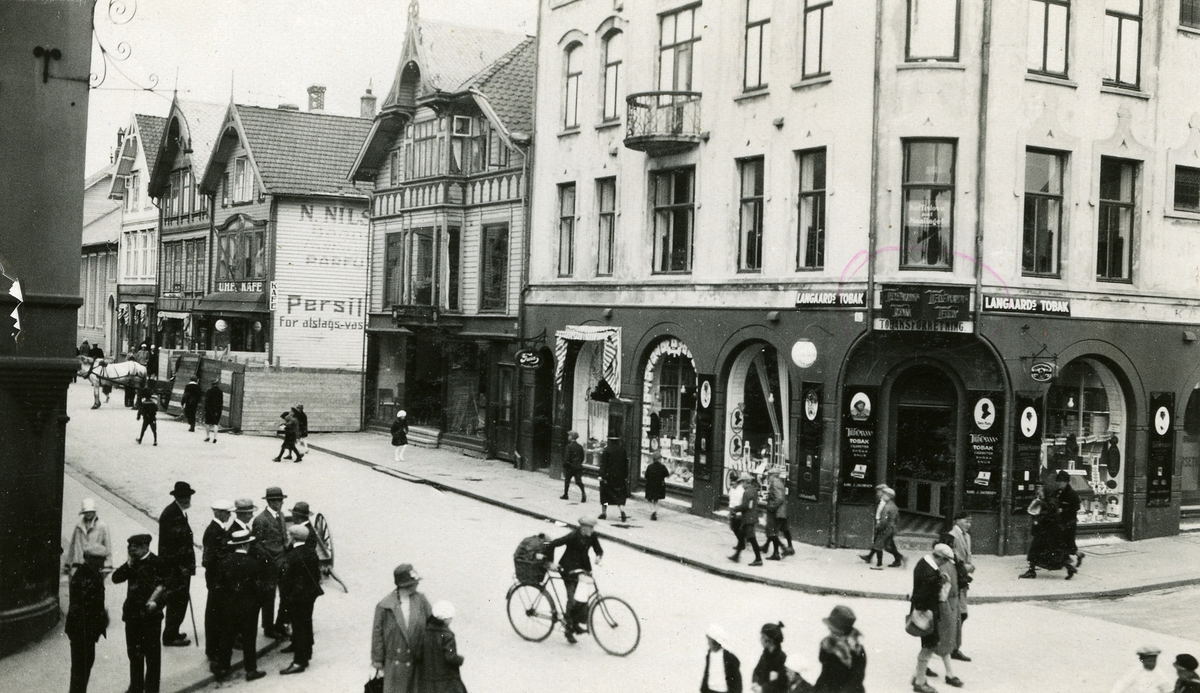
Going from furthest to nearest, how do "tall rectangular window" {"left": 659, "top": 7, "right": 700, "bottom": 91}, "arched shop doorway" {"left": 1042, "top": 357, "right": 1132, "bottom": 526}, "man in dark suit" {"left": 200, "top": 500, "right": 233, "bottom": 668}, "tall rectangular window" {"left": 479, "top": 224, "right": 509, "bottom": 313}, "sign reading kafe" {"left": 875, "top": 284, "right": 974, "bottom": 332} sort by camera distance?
"tall rectangular window" {"left": 479, "top": 224, "right": 509, "bottom": 313} → "tall rectangular window" {"left": 659, "top": 7, "right": 700, "bottom": 91} → "arched shop doorway" {"left": 1042, "top": 357, "right": 1132, "bottom": 526} → "sign reading kafe" {"left": 875, "top": 284, "right": 974, "bottom": 332} → "man in dark suit" {"left": 200, "top": 500, "right": 233, "bottom": 668}

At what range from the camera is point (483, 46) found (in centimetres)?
3600

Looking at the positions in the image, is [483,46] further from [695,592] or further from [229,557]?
[229,557]

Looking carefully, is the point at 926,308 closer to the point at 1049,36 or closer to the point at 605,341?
the point at 1049,36

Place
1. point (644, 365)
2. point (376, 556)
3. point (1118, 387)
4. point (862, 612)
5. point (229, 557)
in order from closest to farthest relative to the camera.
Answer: point (229, 557), point (862, 612), point (376, 556), point (1118, 387), point (644, 365)

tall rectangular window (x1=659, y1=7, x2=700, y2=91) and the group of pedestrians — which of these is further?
tall rectangular window (x1=659, y1=7, x2=700, y2=91)

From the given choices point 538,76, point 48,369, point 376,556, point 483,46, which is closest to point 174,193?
point 483,46

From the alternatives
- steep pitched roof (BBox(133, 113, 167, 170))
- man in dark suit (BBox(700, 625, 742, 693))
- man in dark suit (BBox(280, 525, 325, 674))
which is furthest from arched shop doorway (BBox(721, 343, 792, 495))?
steep pitched roof (BBox(133, 113, 167, 170))

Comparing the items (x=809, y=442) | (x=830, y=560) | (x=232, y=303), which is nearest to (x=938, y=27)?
(x=809, y=442)

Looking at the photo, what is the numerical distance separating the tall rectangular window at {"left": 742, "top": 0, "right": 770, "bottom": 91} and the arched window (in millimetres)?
4406

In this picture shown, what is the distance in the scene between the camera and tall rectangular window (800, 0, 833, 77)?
→ 2194 cm

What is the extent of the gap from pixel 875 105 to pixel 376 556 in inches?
478

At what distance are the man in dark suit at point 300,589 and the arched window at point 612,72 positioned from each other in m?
17.0

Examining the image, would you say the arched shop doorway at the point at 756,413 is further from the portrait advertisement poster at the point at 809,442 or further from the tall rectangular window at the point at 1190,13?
the tall rectangular window at the point at 1190,13

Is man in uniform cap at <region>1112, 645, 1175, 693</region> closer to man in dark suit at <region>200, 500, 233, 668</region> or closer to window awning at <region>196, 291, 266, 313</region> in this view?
man in dark suit at <region>200, 500, 233, 668</region>
